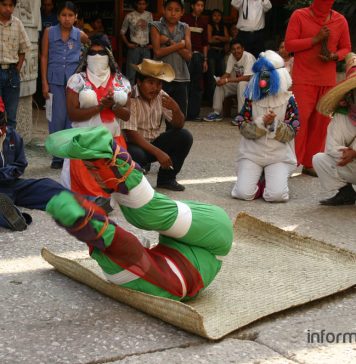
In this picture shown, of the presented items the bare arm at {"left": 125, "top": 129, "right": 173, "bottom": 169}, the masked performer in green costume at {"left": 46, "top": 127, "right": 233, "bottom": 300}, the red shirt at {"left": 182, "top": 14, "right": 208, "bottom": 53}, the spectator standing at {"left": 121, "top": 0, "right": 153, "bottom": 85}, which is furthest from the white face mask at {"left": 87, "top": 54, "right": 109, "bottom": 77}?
the red shirt at {"left": 182, "top": 14, "right": 208, "bottom": 53}

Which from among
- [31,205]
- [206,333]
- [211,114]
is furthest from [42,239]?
[211,114]

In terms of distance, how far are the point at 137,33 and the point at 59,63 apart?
3788 mm

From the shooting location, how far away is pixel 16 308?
3629 millimetres

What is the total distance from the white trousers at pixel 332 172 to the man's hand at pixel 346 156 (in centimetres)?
9

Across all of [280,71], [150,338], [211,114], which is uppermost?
[280,71]

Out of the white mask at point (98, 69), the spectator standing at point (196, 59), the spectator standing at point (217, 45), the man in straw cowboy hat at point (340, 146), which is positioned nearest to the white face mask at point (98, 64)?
the white mask at point (98, 69)

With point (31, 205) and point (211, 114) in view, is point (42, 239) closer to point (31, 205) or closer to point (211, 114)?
point (31, 205)

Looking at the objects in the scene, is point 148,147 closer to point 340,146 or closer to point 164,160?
point 164,160

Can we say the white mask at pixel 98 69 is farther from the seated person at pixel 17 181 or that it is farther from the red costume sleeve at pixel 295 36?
the red costume sleeve at pixel 295 36

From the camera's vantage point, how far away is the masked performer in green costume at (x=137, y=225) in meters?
3.25

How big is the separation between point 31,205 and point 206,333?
2.55m

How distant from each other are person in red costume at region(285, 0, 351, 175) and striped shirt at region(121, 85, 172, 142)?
1.47m

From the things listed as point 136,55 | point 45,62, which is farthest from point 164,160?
point 136,55

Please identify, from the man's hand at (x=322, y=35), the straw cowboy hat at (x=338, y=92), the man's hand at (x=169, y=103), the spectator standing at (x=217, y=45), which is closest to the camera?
the straw cowboy hat at (x=338, y=92)
